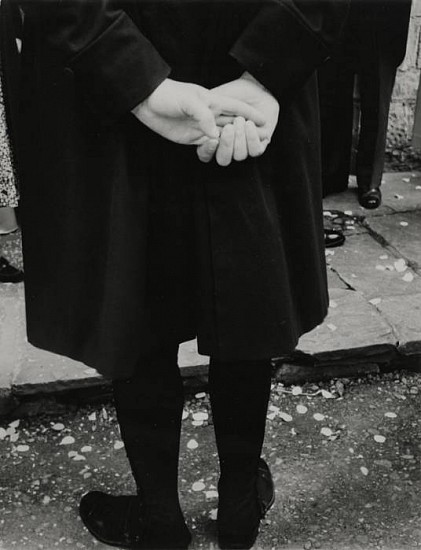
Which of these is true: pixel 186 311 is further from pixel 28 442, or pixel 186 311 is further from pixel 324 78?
pixel 324 78

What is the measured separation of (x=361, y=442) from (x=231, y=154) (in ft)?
4.38

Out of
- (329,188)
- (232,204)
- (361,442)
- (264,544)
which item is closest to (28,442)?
(264,544)

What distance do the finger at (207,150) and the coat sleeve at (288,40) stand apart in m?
0.13

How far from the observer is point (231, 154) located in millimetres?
1138

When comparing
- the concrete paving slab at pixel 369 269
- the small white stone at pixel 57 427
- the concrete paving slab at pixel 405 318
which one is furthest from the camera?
the concrete paving slab at pixel 369 269

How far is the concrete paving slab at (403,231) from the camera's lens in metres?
3.31

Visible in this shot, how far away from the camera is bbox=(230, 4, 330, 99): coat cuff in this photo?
3.60 feet

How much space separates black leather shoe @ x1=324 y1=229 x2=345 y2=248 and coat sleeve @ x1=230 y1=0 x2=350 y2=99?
7.28 feet

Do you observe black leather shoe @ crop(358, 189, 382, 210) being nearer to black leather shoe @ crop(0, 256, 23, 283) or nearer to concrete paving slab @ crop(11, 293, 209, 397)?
concrete paving slab @ crop(11, 293, 209, 397)

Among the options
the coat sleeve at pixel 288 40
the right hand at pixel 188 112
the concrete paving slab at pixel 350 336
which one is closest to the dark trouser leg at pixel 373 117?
the concrete paving slab at pixel 350 336

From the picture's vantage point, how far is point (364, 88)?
12.1 ft

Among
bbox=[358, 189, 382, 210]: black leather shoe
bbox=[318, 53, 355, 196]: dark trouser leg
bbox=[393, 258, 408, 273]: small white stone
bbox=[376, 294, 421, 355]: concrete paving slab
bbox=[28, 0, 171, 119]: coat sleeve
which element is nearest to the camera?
bbox=[28, 0, 171, 119]: coat sleeve

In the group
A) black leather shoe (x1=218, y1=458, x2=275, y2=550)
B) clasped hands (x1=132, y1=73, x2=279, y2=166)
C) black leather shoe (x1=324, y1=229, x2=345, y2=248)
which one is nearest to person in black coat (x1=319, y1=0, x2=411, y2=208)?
black leather shoe (x1=324, y1=229, x2=345, y2=248)

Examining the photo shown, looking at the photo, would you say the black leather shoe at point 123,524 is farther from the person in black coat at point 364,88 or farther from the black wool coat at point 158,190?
the person in black coat at point 364,88
